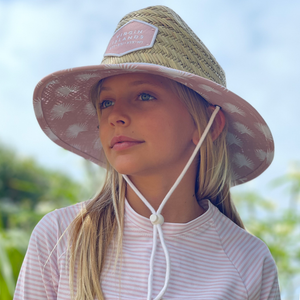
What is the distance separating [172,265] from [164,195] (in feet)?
0.84

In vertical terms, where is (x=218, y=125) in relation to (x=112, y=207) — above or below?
above

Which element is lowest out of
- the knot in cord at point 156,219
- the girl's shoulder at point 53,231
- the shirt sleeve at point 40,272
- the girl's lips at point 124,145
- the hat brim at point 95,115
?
the shirt sleeve at point 40,272

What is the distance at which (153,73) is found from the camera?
1348 mm

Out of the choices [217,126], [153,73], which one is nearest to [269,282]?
[217,126]

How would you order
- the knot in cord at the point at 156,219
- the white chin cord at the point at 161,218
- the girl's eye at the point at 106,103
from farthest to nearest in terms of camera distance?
the girl's eye at the point at 106,103, the knot in cord at the point at 156,219, the white chin cord at the point at 161,218

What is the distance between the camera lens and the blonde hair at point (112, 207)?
52.5 inches

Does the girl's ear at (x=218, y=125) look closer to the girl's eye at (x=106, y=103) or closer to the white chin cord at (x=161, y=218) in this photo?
the white chin cord at (x=161, y=218)

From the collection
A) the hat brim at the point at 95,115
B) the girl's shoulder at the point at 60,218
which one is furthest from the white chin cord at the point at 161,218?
the girl's shoulder at the point at 60,218

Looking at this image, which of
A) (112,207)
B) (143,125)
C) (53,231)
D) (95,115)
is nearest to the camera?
(143,125)

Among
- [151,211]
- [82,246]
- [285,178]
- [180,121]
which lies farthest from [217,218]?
[285,178]

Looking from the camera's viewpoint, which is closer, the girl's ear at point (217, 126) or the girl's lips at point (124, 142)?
the girl's lips at point (124, 142)

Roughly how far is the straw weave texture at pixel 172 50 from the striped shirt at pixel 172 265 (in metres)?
0.54

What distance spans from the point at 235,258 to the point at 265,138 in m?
0.46

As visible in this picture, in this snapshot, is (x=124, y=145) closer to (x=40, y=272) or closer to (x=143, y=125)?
(x=143, y=125)
